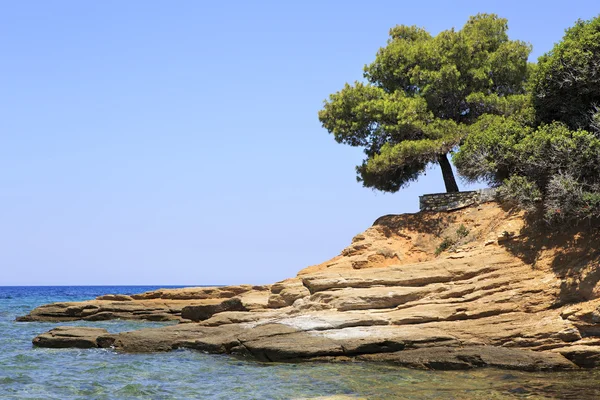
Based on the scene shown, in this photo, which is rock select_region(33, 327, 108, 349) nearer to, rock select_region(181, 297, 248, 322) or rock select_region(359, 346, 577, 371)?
rock select_region(181, 297, 248, 322)

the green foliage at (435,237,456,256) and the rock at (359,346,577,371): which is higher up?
the green foliage at (435,237,456,256)

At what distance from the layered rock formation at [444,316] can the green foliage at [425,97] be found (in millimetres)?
8705

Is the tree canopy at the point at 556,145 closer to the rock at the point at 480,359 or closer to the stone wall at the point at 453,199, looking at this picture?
the stone wall at the point at 453,199

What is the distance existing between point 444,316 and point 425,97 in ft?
63.3

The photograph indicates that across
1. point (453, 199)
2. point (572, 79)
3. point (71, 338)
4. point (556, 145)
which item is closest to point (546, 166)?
point (556, 145)

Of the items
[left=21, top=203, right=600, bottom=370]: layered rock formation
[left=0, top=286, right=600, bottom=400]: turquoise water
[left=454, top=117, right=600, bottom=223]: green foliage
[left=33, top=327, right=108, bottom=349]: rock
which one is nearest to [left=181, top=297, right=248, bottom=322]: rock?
[left=21, top=203, right=600, bottom=370]: layered rock formation

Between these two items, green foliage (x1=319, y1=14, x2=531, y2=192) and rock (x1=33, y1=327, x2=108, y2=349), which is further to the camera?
green foliage (x1=319, y1=14, x2=531, y2=192)

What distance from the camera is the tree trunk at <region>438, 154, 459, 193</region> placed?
3778 cm

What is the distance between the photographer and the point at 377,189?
132 ft

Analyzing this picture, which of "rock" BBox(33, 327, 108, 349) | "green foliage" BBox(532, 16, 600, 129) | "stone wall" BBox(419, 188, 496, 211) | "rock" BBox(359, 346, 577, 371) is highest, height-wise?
"green foliage" BBox(532, 16, 600, 129)

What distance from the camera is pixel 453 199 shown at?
113ft

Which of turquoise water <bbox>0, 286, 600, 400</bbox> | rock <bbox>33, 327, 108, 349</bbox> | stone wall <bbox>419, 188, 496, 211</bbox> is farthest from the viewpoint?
stone wall <bbox>419, 188, 496, 211</bbox>

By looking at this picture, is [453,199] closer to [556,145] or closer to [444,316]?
[556,145]

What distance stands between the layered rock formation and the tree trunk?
8.05m
